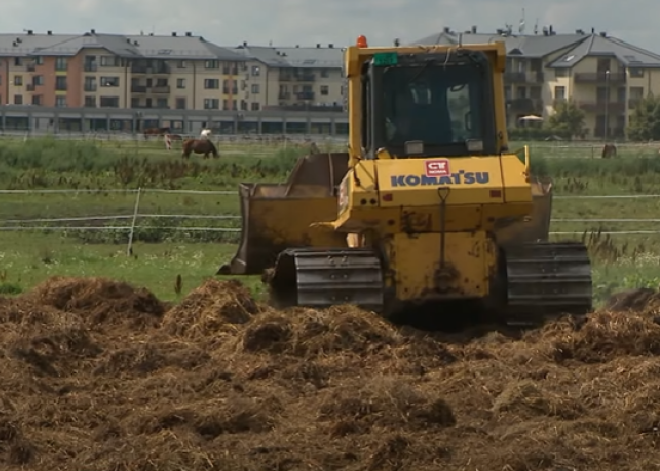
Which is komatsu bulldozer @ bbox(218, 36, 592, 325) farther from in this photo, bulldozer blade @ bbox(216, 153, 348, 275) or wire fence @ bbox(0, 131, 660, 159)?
wire fence @ bbox(0, 131, 660, 159)

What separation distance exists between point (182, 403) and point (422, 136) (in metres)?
4.44

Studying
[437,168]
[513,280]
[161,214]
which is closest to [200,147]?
[161,214]

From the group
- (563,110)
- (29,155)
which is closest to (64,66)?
(563,110)

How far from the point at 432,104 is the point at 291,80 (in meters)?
107

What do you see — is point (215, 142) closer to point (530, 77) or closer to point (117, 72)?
point (530, 77)

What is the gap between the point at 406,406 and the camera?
8.86 m

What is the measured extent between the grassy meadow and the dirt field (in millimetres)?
4806

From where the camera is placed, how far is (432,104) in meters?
12.9

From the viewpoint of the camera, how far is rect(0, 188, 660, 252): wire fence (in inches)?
1034

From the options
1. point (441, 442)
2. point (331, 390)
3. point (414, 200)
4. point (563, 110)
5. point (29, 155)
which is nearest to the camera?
point (441, 442)

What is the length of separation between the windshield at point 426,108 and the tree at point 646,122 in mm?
74882

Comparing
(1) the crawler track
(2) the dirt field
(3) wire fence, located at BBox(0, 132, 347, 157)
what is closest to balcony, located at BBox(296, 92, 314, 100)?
(3) wire fence, located at BBox(0, 132, 347, 157)

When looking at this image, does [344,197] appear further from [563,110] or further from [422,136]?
[563,110]

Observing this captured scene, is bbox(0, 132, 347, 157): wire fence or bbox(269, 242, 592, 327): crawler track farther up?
bbox(0, 132, 347, 157): wire fence
